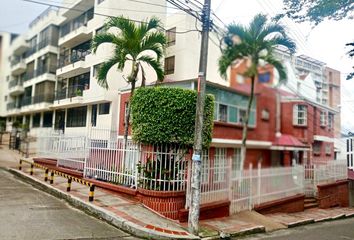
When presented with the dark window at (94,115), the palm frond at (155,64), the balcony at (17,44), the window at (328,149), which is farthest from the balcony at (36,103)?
the balcony at (17,44)

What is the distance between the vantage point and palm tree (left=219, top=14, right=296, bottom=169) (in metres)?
9.32

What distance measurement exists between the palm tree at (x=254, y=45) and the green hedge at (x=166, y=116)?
1.79m

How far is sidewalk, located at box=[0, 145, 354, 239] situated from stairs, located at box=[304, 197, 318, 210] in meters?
2.59

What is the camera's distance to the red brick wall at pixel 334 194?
15580 mm

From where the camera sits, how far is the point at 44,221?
24.5 feet

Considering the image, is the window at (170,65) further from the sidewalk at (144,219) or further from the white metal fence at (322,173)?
the white metal fence at (322,173)

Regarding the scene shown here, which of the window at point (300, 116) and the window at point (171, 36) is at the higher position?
the window at point (171, 36)

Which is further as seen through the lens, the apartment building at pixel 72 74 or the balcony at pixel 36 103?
the balcony at pixel 36 103

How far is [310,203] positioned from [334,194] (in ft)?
7.26

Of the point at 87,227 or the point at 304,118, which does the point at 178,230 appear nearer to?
the point at 87,227

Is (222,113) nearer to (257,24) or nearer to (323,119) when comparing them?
(257,24)

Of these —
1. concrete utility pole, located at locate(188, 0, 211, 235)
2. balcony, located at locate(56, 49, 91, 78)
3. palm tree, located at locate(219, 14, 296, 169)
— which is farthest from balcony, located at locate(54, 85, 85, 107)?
concrete utility pole, located at locate(188, 0, 211, 235)

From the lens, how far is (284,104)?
40.2 feet

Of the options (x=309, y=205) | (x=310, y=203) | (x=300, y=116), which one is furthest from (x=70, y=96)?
(x=310, y=203)
